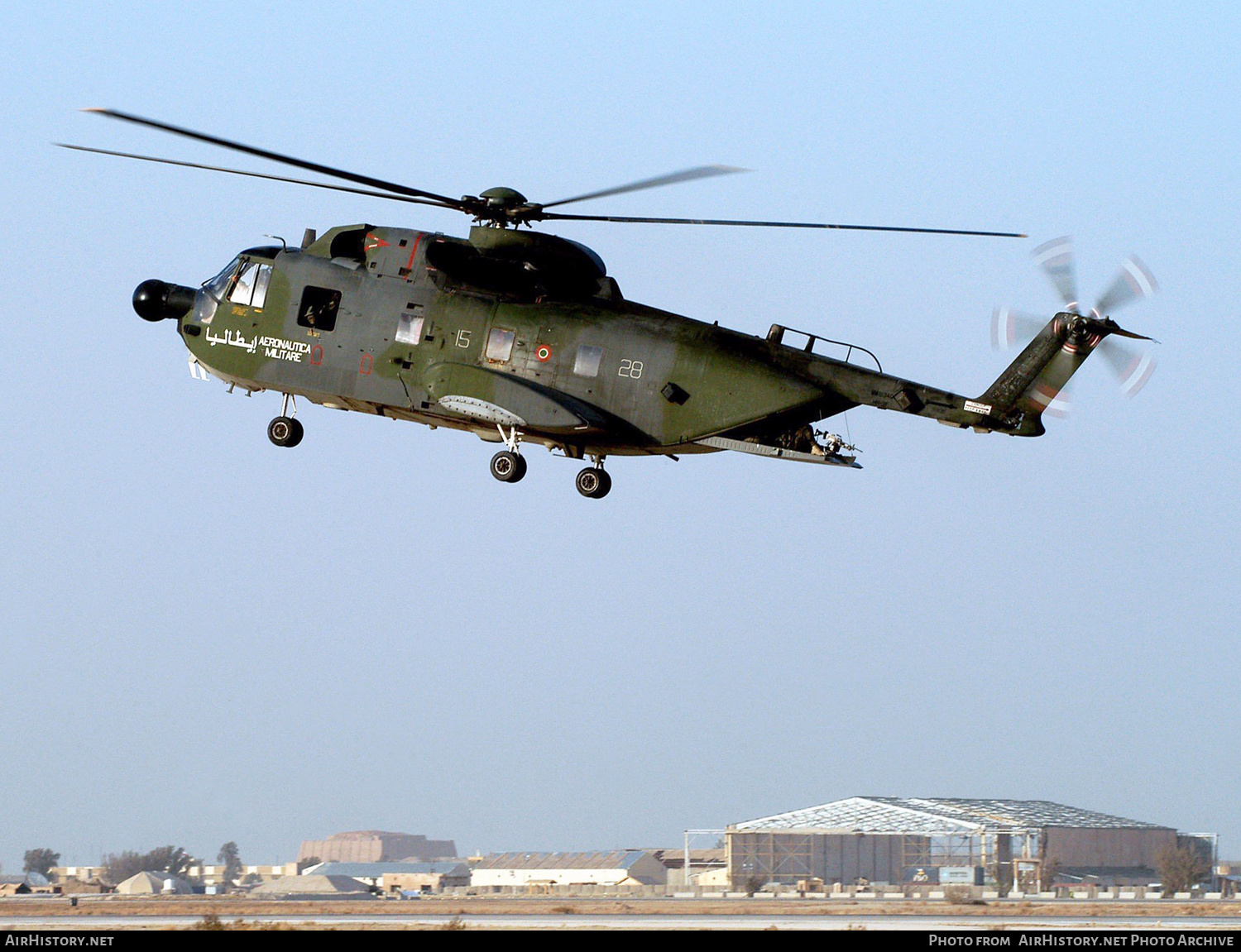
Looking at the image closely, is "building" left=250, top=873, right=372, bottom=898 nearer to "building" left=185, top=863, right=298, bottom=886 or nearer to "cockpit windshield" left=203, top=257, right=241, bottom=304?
"building" left=185, top=863, right=298, bottom=886

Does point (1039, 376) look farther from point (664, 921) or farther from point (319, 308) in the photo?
point (664, 921)

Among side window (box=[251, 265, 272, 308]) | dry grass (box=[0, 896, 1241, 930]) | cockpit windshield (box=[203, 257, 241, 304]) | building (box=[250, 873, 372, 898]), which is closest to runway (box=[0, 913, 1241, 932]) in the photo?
dry grass (box=[0, 896, 1241, 930])

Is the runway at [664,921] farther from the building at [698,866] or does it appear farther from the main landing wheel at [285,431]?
the building at [698,866]

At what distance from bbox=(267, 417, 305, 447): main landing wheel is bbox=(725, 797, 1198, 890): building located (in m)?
62.7

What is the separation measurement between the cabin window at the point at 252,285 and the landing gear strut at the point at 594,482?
27.3ft

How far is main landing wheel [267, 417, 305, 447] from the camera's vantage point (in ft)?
126

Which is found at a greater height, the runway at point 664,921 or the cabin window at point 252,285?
the cabin window at point 252,285

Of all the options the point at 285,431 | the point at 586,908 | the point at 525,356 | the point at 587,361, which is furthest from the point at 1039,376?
the point at 586,908

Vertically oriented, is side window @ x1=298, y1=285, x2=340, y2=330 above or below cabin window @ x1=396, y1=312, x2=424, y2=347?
above

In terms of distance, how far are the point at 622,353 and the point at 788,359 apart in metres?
3.41

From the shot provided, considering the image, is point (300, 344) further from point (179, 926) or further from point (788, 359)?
point (179, 926)

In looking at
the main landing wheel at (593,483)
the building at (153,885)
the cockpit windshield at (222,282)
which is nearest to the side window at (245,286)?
the cockpit windshield at (222,282)

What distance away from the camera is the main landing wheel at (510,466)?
35.4m

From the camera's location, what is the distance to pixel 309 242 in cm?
3822
